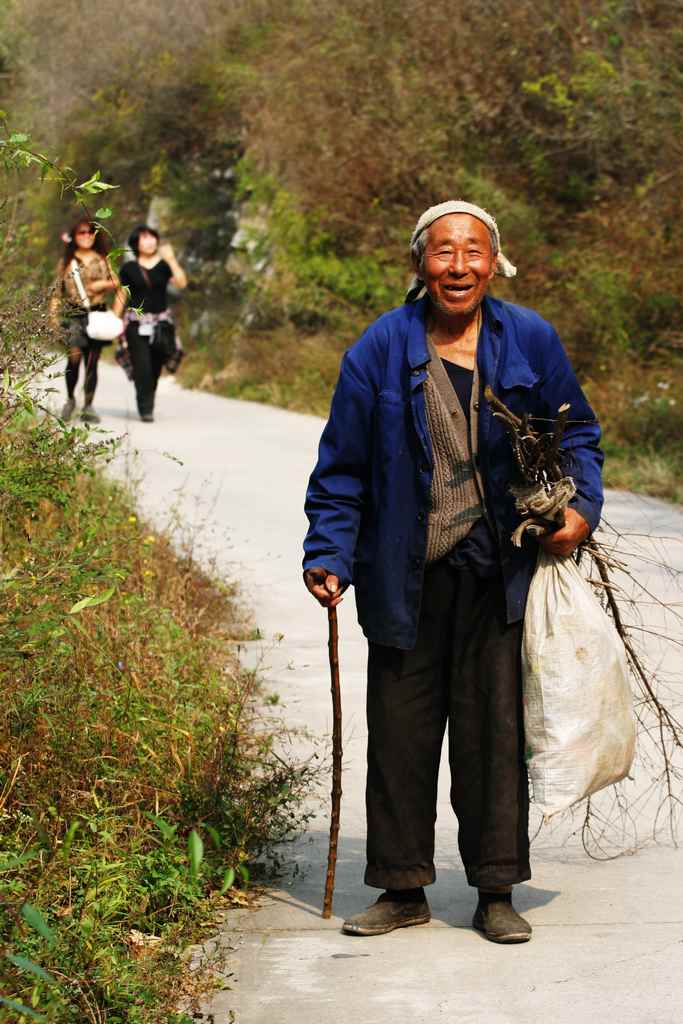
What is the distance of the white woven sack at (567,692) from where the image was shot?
439cm

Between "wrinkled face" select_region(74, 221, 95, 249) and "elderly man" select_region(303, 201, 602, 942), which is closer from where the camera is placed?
"elderly man" select_region(303, 201, 602, 942)

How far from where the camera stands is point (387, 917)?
15.0 ft

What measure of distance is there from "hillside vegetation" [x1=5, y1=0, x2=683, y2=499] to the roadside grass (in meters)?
7.34

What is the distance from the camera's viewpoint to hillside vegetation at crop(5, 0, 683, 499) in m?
15.4

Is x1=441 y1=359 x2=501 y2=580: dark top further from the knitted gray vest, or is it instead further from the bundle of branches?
the bundle of branches

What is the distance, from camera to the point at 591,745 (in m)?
4.42

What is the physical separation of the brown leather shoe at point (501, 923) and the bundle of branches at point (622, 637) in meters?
0.57

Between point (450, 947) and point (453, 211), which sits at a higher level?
point (453, 211)

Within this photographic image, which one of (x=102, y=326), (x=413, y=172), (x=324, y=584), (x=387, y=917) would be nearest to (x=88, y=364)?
(x=102, y=326)

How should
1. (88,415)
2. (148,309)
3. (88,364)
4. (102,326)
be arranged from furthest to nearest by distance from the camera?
(148,309) → (88,364) → (102,326) → (88,415)

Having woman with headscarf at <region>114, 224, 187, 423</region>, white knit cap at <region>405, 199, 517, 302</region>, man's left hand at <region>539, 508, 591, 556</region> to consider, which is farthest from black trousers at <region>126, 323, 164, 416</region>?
man's left hand at <region>539, 508, 591, 556</region>

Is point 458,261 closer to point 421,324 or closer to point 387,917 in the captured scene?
point 421,324

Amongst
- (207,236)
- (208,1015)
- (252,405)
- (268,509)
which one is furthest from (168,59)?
(208,1015)

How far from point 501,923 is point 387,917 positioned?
1.03 ft
